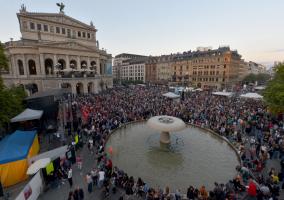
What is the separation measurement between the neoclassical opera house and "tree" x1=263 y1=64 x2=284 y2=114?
3189cm

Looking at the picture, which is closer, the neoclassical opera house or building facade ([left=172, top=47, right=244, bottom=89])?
the neoclassical opera house

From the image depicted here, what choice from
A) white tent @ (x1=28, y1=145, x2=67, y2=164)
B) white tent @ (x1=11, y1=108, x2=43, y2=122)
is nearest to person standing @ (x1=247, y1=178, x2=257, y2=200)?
white tent @ (x1=28, y1=145, x2=67, y2=164)

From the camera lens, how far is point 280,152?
507 inches

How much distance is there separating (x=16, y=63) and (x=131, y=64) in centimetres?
7044

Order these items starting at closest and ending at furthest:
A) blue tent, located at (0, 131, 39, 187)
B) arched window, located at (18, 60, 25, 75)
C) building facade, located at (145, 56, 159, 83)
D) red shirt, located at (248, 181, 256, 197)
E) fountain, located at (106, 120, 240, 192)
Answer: red shirt, located at (248, 181, 256, 197)
blue tent, located at (0, 131, 39, 187)
fountain, located at (106, 120, 240, 192)
arched window, located at (18, 60, 25, 75)
building facade, located at (145, 56, 159, 83)

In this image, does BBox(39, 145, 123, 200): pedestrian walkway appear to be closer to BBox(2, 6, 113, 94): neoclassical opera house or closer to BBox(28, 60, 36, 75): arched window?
BBox(2, 6, 113, 94): neoclassical opera house

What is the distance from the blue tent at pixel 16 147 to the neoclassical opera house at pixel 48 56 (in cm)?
2566

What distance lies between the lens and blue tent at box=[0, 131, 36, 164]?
981 cm

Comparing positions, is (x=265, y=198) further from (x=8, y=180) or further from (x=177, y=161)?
(x=8, y=180)

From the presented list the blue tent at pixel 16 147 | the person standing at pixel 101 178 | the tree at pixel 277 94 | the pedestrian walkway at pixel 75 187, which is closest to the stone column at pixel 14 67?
the blue tent at pixel 16 147

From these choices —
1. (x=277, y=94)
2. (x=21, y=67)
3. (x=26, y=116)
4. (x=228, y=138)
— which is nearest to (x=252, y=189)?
(x=228, y=138)

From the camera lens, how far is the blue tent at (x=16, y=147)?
9809 millimetres

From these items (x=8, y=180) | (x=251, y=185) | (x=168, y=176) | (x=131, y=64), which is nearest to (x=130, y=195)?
(x=168, y=176)

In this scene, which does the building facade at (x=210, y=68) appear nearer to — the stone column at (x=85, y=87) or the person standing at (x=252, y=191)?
the stone column at (x=85, y=87)
